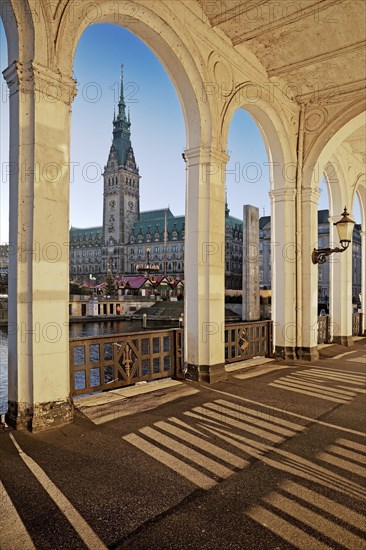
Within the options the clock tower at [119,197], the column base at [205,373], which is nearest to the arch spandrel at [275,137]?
the column base at [205,373]

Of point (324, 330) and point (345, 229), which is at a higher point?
point (345, 229)

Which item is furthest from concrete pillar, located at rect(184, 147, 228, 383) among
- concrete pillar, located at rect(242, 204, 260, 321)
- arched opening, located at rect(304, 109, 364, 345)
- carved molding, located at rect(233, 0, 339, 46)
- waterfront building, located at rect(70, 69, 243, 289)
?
waterfront building, located at rect(70, 69, 243, 289)

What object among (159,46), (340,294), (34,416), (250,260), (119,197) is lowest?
(34,416)

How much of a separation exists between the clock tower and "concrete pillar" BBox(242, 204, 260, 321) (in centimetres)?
6988

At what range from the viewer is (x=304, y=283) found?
9.52 m

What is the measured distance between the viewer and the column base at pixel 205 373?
262 inches

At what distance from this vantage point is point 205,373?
6691mm

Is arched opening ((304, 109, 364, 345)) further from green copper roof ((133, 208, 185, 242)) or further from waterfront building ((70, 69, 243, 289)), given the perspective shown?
green copper roof ((133, 208, 185, 242))

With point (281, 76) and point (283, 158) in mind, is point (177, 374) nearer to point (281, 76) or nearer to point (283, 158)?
point (283, 158)

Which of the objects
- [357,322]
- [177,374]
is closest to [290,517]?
[177,374]

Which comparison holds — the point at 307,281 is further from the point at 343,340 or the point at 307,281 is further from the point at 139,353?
the point at 139,353

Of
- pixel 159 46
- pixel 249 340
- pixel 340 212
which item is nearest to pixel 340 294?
pixel 340 212

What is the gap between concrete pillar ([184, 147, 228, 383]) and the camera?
22.1ft

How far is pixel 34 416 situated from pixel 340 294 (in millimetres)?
10547
